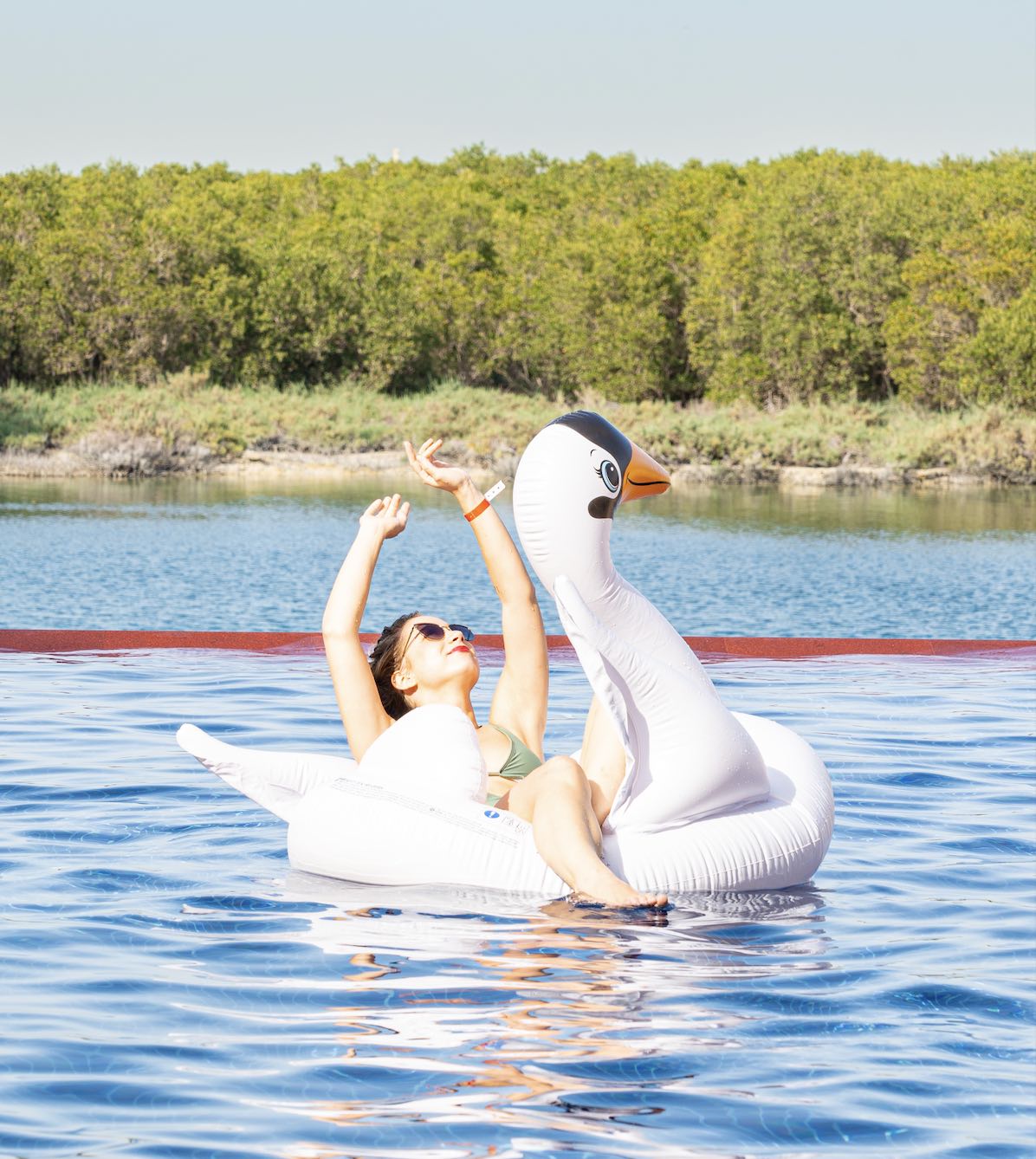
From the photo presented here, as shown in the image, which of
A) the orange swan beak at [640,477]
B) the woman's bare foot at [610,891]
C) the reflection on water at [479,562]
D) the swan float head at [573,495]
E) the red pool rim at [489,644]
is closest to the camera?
the woman's bare foot at [610,891]

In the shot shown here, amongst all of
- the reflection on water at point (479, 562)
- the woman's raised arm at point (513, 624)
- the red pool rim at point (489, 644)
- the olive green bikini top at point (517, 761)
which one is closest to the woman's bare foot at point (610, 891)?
the olive green bikini top at point (517, 761)

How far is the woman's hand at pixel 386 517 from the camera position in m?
4.34

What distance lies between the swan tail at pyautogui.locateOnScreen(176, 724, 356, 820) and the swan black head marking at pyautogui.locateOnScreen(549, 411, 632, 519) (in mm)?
1040

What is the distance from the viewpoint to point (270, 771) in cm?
454

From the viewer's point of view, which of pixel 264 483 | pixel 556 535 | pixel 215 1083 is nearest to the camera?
pixel 215 1083

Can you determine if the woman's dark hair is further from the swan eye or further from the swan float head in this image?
the swan eye

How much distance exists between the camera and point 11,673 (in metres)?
7.88

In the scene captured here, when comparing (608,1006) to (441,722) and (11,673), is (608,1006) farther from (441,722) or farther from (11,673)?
(11,673)

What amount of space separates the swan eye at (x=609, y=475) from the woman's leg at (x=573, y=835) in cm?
63

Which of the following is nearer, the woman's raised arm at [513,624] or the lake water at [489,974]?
the lake water at [489,974]

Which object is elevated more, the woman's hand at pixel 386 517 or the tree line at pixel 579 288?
the tree line at pixel 579 288

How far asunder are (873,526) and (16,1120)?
1966cm

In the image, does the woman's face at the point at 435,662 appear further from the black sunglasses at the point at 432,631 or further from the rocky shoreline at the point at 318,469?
the rocky shoreline at the point at 318,469

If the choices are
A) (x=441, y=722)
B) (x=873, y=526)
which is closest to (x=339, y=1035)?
(x=441, y=722)
